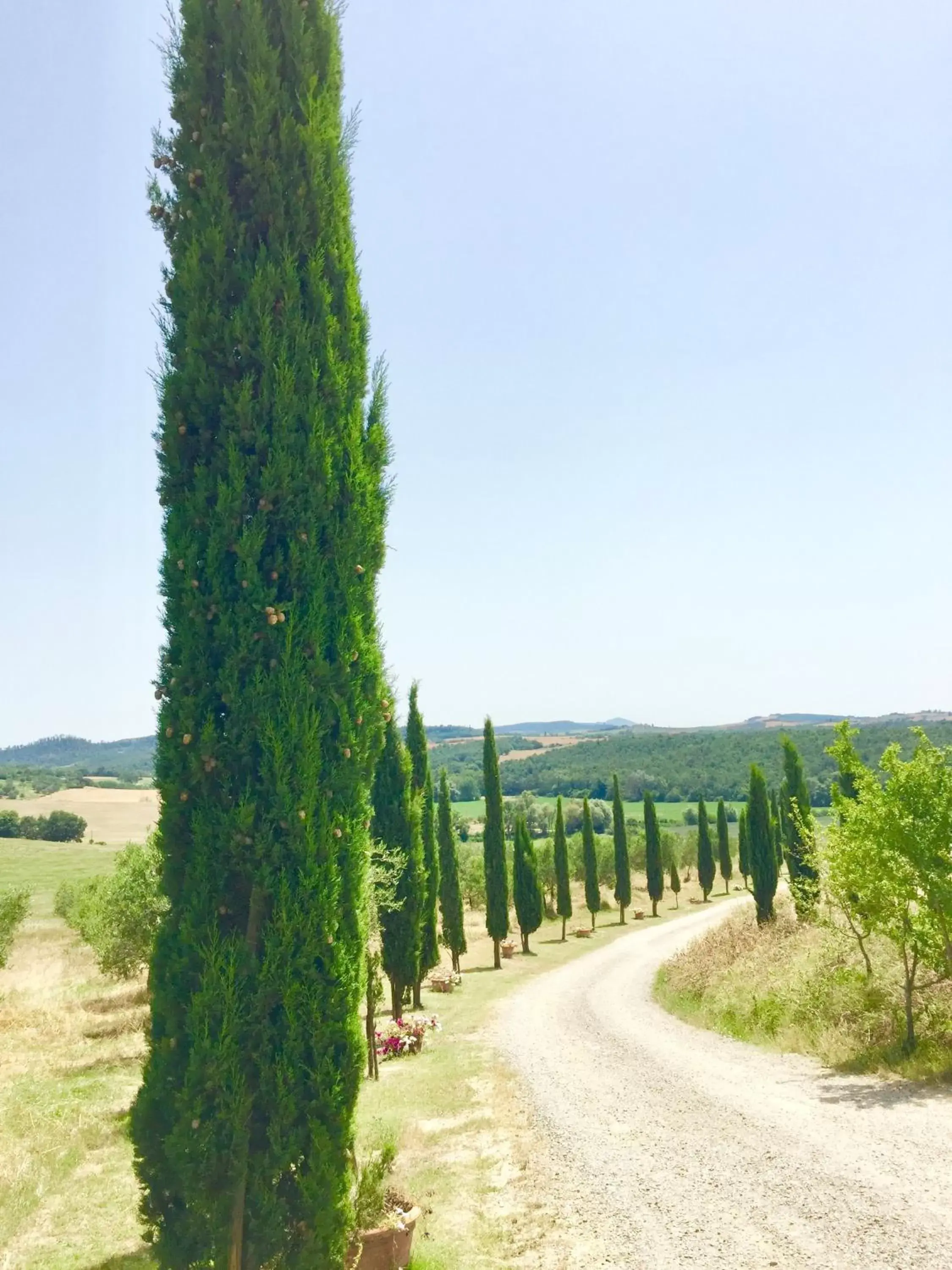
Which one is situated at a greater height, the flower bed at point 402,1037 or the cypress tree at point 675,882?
the flower bed at point 402,1037

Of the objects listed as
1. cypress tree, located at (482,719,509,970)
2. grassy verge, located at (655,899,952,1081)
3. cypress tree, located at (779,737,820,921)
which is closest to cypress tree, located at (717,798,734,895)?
cypress tree, located at (779,737,820,921)

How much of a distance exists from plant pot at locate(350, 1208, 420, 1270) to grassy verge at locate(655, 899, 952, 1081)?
914 centimetres

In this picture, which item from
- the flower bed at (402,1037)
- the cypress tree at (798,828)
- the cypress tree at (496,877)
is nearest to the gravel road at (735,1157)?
the flower bed at (402,1037)

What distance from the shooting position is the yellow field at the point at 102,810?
233 feet

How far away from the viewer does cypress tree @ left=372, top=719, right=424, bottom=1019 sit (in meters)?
19.9

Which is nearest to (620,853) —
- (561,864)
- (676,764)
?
(561,864)

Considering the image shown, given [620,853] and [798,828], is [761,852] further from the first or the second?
[620,853]

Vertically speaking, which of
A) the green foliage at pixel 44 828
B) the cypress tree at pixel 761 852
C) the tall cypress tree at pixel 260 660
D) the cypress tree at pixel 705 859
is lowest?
the cypress tree at pixel 705 859

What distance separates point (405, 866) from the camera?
64.4 feet

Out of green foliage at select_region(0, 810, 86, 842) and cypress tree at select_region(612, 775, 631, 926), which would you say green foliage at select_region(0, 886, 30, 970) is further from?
green foliage at select_region(0, 810, 86, 842)

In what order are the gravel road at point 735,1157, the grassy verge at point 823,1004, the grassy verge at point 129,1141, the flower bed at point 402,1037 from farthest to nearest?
the flower bed at point 402,1037 → the grassy verge at point 823,1004 → the grassy verge at point 129,1141 → the gravel road at point 735,1157

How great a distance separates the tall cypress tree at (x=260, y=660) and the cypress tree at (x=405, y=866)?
14.1 m

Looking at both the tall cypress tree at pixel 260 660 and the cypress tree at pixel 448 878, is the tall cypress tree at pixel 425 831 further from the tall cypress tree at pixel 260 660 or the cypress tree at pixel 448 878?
the tall cypress tree at pixel 260 660

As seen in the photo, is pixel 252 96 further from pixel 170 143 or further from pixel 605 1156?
pixel 605 1156
